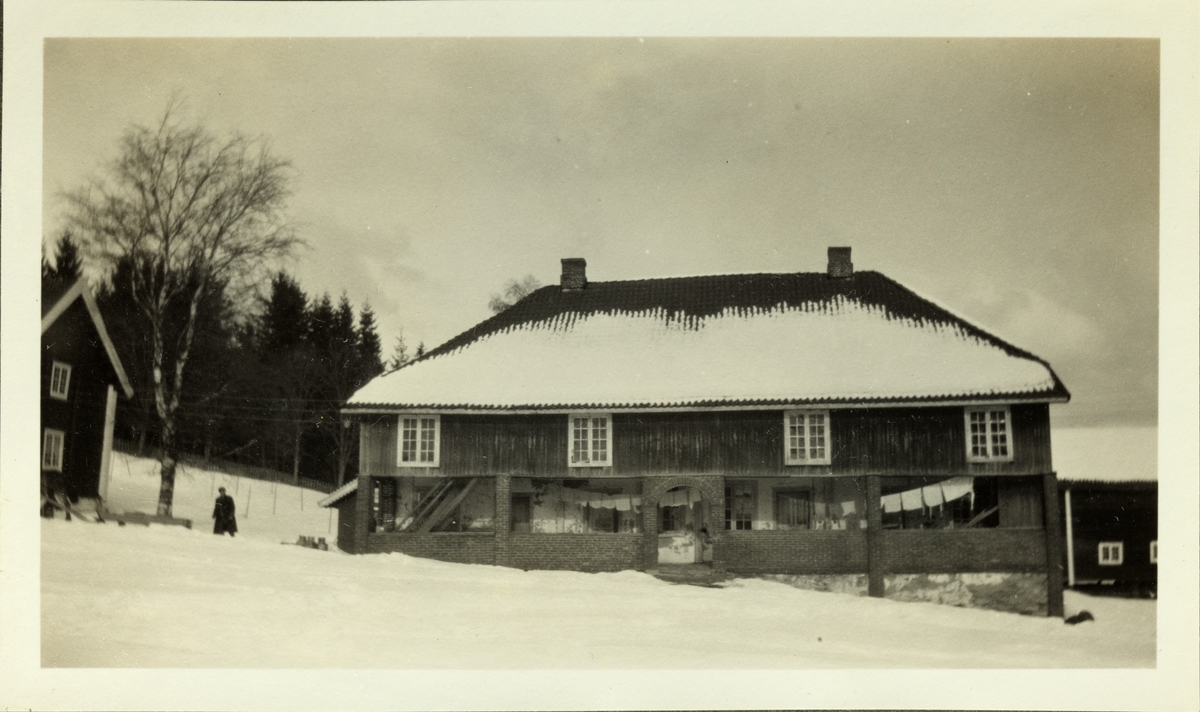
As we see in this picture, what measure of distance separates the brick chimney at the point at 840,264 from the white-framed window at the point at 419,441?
4032 millimetres

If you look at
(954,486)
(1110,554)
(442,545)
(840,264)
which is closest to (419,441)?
(442,545)

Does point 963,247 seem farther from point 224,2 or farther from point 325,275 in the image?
point 224,2

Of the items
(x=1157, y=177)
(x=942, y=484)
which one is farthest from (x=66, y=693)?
(x=1157, y=177)

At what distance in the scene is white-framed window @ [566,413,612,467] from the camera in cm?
984

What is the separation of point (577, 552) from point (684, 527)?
1077mm

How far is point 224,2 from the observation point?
905cm

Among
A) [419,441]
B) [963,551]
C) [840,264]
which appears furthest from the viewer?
[419,441]

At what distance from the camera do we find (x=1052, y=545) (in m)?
9.20

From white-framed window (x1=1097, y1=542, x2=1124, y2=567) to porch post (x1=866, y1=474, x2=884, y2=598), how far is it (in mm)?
1856

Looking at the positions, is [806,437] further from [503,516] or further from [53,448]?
[53,448]

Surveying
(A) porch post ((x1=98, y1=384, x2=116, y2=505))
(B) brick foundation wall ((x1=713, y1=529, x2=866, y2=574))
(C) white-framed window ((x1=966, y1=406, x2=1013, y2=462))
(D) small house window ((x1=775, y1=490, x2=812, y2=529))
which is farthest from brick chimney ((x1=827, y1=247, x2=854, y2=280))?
(A) porch post ((x1=98, y1=384, x2=116, y2=505))

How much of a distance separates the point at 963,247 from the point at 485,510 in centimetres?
512

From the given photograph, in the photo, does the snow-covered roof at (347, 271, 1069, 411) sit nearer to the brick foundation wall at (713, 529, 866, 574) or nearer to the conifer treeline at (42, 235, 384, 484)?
the conifer treeline at (42, 235, 384, 484)

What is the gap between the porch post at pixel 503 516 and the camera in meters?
9.83
